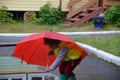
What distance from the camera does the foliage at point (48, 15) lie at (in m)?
19.4

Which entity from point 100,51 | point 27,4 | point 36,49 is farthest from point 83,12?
point 36,49

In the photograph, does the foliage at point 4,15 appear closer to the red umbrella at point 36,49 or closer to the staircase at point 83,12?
the staircase at point 83,12

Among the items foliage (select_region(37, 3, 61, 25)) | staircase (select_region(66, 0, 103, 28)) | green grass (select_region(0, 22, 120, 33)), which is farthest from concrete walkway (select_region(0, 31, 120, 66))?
foliage (select_region(37, 3, 61, 25))

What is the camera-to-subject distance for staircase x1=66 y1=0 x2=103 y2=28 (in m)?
18.9

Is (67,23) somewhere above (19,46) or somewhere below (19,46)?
below

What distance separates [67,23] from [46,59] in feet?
44.1

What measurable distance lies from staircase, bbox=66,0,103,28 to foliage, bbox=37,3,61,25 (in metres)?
0.56

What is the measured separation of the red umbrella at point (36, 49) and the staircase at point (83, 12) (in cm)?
1258

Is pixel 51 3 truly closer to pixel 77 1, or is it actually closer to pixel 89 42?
pixel 77 1

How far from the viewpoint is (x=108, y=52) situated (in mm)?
12000

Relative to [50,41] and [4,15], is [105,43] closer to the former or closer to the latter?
[4,15]

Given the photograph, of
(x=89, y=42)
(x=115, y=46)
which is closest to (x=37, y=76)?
(x=115, y=46)

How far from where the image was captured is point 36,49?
6.07 metres

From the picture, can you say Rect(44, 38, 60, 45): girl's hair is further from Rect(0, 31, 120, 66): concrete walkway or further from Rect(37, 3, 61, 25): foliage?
Rect(37, 3, 61, 25): foliage
